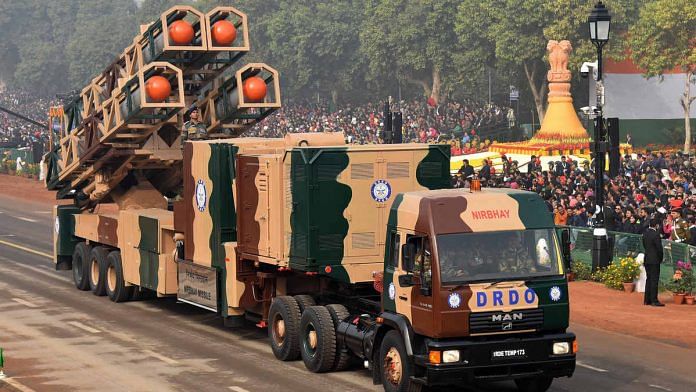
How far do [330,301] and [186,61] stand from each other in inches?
308

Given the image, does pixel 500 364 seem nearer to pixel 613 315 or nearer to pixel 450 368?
pixel 450 368

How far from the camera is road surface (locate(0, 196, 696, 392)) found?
18844 millimetres

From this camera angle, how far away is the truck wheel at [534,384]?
17562 mm

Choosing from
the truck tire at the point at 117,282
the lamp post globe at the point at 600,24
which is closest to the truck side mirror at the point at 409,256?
the truck tire at the point at 117,282

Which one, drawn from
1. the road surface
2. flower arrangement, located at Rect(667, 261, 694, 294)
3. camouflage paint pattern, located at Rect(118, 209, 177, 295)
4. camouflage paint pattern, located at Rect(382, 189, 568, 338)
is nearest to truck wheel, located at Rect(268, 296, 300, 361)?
the road surface

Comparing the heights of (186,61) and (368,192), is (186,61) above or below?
above

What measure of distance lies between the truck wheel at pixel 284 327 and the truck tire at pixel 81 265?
30.2 feet

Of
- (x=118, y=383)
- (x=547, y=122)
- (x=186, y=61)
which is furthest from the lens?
(x=547, y=122)

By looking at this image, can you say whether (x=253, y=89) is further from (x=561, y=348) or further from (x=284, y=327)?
(x=561, y=348)

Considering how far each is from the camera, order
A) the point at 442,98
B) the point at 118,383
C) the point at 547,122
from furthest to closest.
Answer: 1. the point at 442,98
2. the point at 547,122
3. the point at 118,383

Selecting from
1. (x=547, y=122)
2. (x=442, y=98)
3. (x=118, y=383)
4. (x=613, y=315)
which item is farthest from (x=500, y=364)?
(x=442, y=98)

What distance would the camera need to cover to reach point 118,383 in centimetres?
1906

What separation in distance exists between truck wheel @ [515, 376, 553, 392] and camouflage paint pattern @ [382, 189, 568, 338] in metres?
1.18

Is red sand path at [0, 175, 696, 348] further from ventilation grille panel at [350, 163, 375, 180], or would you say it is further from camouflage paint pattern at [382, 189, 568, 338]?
camouflage paint pattern at [382, 189, 568, 338]
